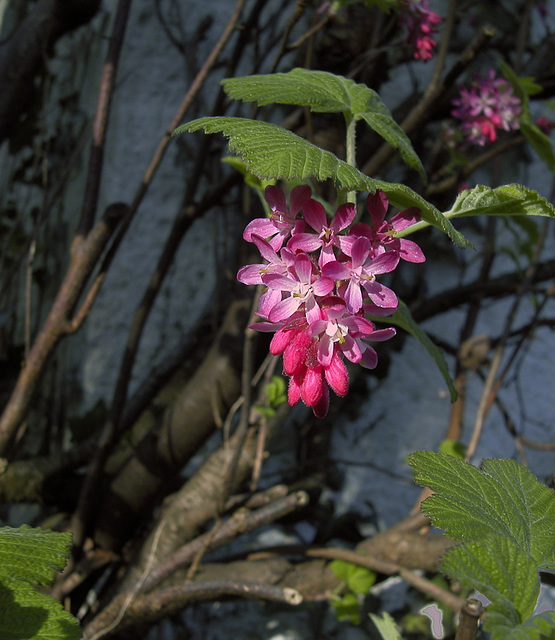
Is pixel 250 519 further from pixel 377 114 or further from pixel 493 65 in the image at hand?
pixel 493 65

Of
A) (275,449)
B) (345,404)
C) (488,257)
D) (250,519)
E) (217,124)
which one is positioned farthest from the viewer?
(345,404)

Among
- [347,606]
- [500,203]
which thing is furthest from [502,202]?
[347,606]

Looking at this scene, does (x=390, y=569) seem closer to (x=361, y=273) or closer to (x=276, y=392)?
(x=276, y=392)

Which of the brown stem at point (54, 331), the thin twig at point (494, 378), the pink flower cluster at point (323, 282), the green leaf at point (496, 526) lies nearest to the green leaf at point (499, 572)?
the green leaf at point (496, 526)

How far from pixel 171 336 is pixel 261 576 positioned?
0.82m

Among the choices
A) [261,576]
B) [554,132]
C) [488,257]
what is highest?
[554,132]

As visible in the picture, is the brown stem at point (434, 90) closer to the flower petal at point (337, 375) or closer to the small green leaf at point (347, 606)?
the flower petal at point (337, 375)

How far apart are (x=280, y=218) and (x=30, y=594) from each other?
1.21 feet

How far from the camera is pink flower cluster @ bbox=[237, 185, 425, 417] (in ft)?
1.53

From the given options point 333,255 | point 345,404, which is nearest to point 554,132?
point 345,404

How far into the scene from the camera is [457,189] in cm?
144

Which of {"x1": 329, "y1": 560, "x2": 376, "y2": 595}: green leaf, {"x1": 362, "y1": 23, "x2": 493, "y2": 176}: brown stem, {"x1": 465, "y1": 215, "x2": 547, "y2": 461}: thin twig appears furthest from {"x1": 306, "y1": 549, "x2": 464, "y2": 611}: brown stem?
{"x1": 362, "y1": 23, "x2": 493, "y2": 176}: brown stem

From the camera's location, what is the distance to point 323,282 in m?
0.45

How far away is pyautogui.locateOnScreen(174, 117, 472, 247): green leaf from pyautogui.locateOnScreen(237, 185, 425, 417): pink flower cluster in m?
0.04
